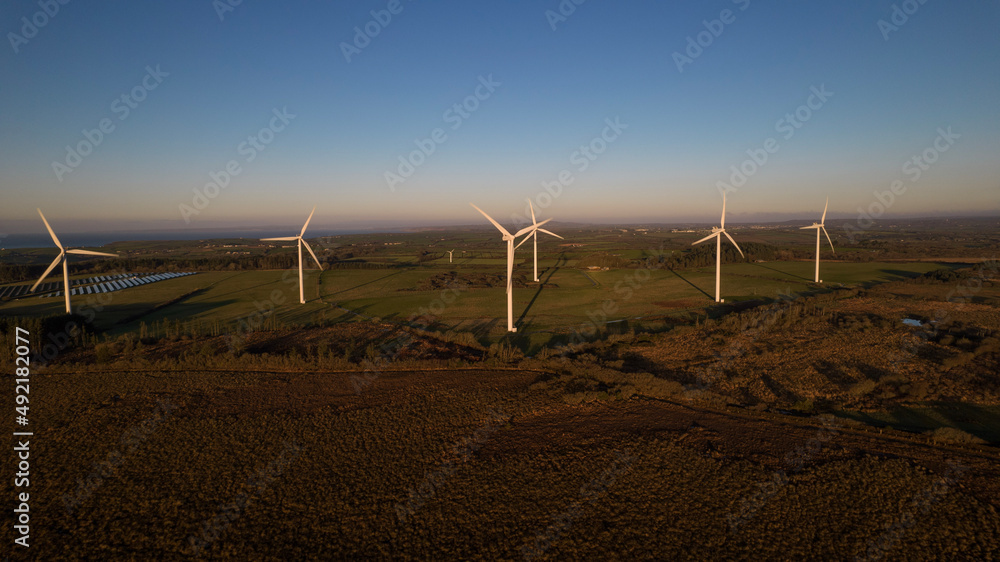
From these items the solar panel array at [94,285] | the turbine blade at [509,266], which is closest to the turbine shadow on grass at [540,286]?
the turbine blade at [509,266]

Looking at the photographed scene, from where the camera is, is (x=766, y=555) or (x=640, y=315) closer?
(x=766, y=555)

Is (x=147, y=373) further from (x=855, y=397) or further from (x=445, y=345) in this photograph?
(x=855, y=397)

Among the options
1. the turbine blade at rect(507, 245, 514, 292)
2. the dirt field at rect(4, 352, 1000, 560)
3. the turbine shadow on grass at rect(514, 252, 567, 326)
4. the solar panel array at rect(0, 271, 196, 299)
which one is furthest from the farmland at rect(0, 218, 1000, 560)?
the solar panel array at rect(0, 271, 196, 299)

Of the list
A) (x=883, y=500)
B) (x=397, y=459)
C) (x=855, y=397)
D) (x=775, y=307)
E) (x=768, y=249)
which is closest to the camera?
(x=883, y=500)

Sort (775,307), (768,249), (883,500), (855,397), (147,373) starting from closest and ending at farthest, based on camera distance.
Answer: (883,500), (855,397), (147,373), (775,307), (768,249)

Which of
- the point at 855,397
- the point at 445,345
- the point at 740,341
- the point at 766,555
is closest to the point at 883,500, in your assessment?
the point at 766,555

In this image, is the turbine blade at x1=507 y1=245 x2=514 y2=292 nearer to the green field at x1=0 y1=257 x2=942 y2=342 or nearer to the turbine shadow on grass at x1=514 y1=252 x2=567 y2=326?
the green field at x1=0 y1=257 x2=942 y2=342

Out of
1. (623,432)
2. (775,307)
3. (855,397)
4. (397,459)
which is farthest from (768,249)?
(397,459)

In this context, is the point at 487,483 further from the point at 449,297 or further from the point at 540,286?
the point at 540,286
